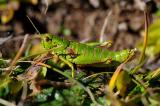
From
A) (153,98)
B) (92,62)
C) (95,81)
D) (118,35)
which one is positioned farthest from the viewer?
(118,35)

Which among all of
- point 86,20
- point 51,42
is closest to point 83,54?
point 51,42

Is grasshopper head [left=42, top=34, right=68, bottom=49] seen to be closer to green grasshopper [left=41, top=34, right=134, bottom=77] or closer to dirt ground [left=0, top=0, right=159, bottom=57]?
green grasshopper [left=41, top=34, right=134, bottom=77]

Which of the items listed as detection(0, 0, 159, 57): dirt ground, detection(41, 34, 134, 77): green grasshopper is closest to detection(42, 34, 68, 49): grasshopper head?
detection(41, 34, 134, 77): green grasshopper

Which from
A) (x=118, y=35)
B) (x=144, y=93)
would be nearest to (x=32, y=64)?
(x=144, y=93)

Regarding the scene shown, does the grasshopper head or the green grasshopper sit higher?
the grasshopper head

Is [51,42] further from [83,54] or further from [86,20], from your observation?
[86,20]

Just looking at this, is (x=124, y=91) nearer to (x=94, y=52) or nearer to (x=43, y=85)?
(x=43, y=85)

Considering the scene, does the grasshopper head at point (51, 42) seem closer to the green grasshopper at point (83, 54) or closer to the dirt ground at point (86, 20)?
the green grasshopper at point (83, 54)

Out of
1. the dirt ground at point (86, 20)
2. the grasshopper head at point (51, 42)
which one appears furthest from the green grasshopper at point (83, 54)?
the dirt ground at point (86, 20)
